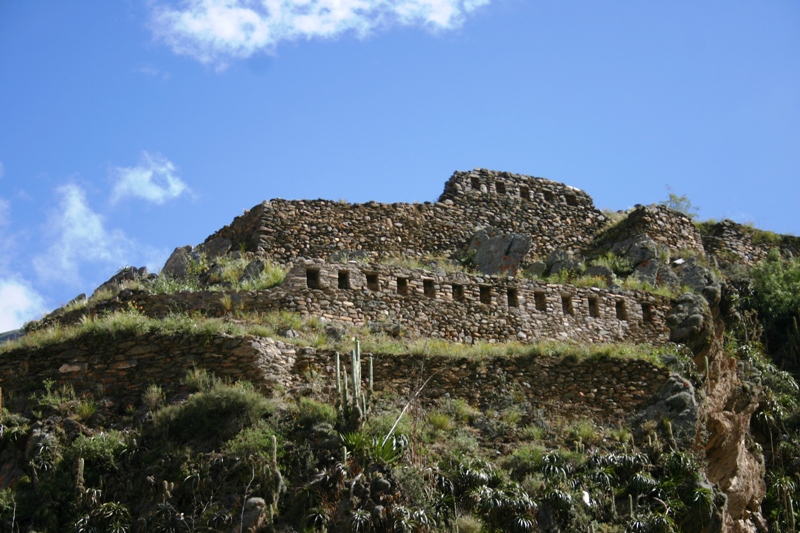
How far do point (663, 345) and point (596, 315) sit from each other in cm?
203

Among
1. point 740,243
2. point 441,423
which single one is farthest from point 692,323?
point 740,243

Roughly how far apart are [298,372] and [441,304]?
6011mm

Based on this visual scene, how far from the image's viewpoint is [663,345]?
31984 mm

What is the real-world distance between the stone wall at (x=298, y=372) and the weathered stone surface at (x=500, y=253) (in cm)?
731

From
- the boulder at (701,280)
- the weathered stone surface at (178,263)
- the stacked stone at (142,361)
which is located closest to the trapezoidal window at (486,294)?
the boulder at (701,280)

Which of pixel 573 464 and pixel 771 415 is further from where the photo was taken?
pixel 771 415

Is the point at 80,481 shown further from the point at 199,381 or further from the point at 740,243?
the point at 740,243

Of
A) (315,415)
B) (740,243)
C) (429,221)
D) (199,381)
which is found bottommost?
(315,415)

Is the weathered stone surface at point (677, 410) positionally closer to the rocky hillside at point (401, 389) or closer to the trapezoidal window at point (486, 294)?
the rocky hillside at point (401, 389)

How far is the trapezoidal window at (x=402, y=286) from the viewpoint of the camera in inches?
1246

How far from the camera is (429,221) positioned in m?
38.2

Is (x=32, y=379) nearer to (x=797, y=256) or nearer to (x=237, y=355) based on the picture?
(x=237, y=355)

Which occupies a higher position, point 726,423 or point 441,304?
point 441,304

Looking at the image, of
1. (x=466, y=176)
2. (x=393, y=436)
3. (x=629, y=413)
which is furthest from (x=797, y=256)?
(x=393, y=436)
